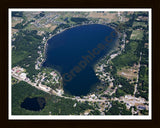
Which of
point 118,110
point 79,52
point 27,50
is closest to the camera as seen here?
point 118,110

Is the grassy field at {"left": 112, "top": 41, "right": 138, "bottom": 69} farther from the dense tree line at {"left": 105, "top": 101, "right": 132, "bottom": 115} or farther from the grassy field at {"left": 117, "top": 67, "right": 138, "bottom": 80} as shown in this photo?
the dense tree line at {"left": 105, "top": 101, "right": 132, "bottom": 115}

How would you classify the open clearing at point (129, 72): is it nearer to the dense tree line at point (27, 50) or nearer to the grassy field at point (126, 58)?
the grassy field at point (126, 58)

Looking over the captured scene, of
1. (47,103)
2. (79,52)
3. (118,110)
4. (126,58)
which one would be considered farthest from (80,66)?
(118,110)

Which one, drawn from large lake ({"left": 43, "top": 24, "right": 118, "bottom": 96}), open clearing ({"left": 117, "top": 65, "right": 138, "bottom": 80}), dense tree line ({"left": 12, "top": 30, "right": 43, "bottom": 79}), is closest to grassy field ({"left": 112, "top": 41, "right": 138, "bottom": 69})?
open clearing ({"left": 117, "top": 65, "right": 138, "bottom": 80})

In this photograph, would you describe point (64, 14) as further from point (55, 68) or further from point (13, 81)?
point (13, 81)

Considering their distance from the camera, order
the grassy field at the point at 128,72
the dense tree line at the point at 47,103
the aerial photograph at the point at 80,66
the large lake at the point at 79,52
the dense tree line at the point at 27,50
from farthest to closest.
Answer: the dense tree line at the point at 27,50
the grassy field at the point at 128,72
the large lake at the point at 79,52
the aerial photograph at the point at 80,66
the dense tree line at the point at 47,103

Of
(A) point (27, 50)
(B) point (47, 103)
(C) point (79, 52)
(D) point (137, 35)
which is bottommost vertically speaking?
(B) point (47, 103)

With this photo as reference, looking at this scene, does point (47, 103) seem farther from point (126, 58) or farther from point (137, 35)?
point (137, 35)

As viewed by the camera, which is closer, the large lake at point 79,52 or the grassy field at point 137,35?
the large lake at point 79,52

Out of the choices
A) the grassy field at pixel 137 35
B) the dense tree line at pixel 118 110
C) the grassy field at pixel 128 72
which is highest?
the grassy field at pixel 137 35

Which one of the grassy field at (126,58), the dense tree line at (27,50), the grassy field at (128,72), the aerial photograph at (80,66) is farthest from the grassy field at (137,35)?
the dense tree line at (27,50)
